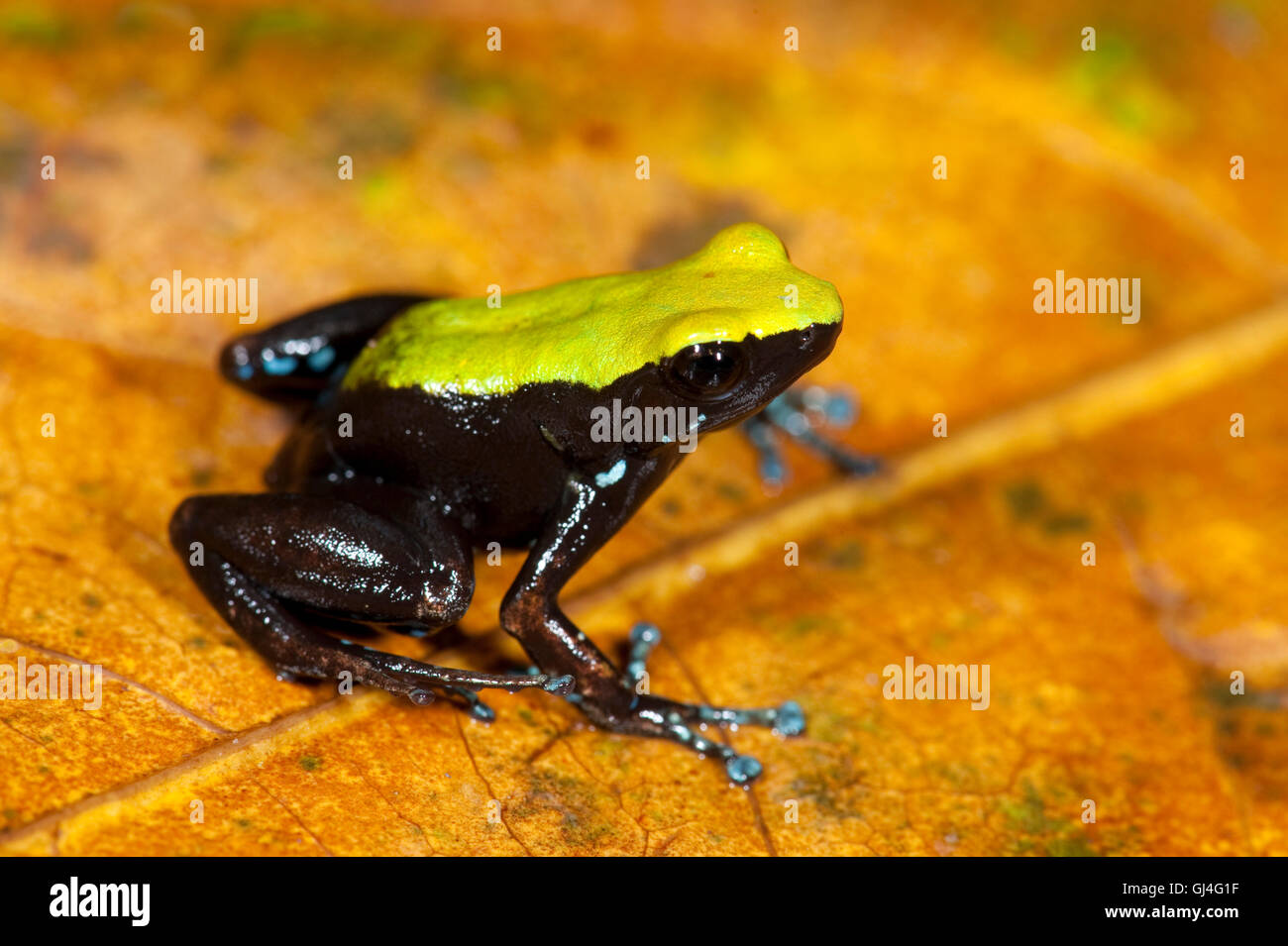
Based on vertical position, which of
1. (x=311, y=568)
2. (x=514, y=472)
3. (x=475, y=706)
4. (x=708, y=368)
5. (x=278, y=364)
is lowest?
(x=475, y=706)

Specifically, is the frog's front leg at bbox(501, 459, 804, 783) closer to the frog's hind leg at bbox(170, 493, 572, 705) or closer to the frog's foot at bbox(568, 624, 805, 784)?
the frog's foot at bbox(568, 624, 805, 784)

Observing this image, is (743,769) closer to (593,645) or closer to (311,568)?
(593,645)

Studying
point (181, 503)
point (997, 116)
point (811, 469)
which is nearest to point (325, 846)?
point (181, 503)

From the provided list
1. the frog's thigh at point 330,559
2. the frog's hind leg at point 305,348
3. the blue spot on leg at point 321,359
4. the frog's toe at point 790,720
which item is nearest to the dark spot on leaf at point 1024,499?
the frog's toe at point 790,720

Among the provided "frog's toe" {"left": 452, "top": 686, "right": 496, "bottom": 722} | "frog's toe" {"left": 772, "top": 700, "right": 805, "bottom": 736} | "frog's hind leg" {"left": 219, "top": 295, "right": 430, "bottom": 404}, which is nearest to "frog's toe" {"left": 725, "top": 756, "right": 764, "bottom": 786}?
"frog's toe" {"left": 772, "top": 700, "right": 805, "bottom": 736}

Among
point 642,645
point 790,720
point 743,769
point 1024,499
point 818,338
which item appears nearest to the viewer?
point 818,338

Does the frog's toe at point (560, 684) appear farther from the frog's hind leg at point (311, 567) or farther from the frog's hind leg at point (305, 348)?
the frog's hind leg at point (305, 348)

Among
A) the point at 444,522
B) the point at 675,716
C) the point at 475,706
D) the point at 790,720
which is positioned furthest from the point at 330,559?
the point at 790,720
